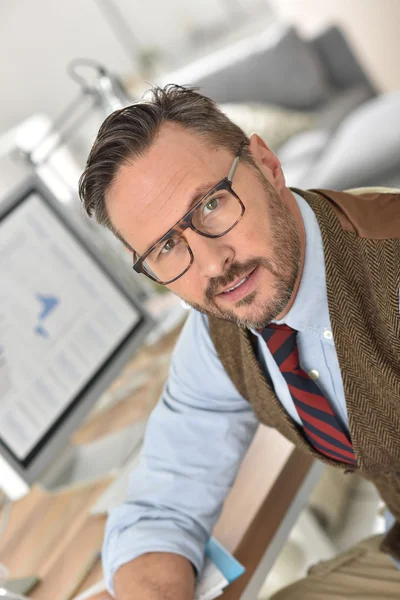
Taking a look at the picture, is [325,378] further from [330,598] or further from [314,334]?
[330,598]

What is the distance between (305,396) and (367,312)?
153mm

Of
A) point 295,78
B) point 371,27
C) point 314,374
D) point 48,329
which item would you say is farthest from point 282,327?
point 371,27

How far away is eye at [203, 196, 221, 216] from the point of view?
0.88 metres

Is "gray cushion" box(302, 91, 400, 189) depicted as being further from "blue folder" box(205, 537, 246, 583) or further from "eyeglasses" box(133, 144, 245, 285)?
"blue folder" box(205, 537, 246, 583)

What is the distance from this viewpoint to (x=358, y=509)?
192 cm

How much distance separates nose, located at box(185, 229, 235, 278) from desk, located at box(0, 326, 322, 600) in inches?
15.7

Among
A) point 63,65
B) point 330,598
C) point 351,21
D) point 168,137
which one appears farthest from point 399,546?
point 63,65

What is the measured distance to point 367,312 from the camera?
0.84 metres

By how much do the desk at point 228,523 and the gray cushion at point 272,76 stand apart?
8.07 feet

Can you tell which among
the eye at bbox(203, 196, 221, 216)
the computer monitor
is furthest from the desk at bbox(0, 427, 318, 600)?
the eye at bbox(203, 196, 221, 216)

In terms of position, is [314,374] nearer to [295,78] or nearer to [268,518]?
[268,518]

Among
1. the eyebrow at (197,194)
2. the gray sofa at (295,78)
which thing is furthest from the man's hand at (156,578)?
the gray sofa at (295,78)

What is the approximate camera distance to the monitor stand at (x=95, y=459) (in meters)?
1.36

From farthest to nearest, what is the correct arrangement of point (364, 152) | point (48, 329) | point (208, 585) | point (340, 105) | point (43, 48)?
point (43, 48) < point (340, 105) < point (364, 152) < point (48, 329) < point (208, 585)
